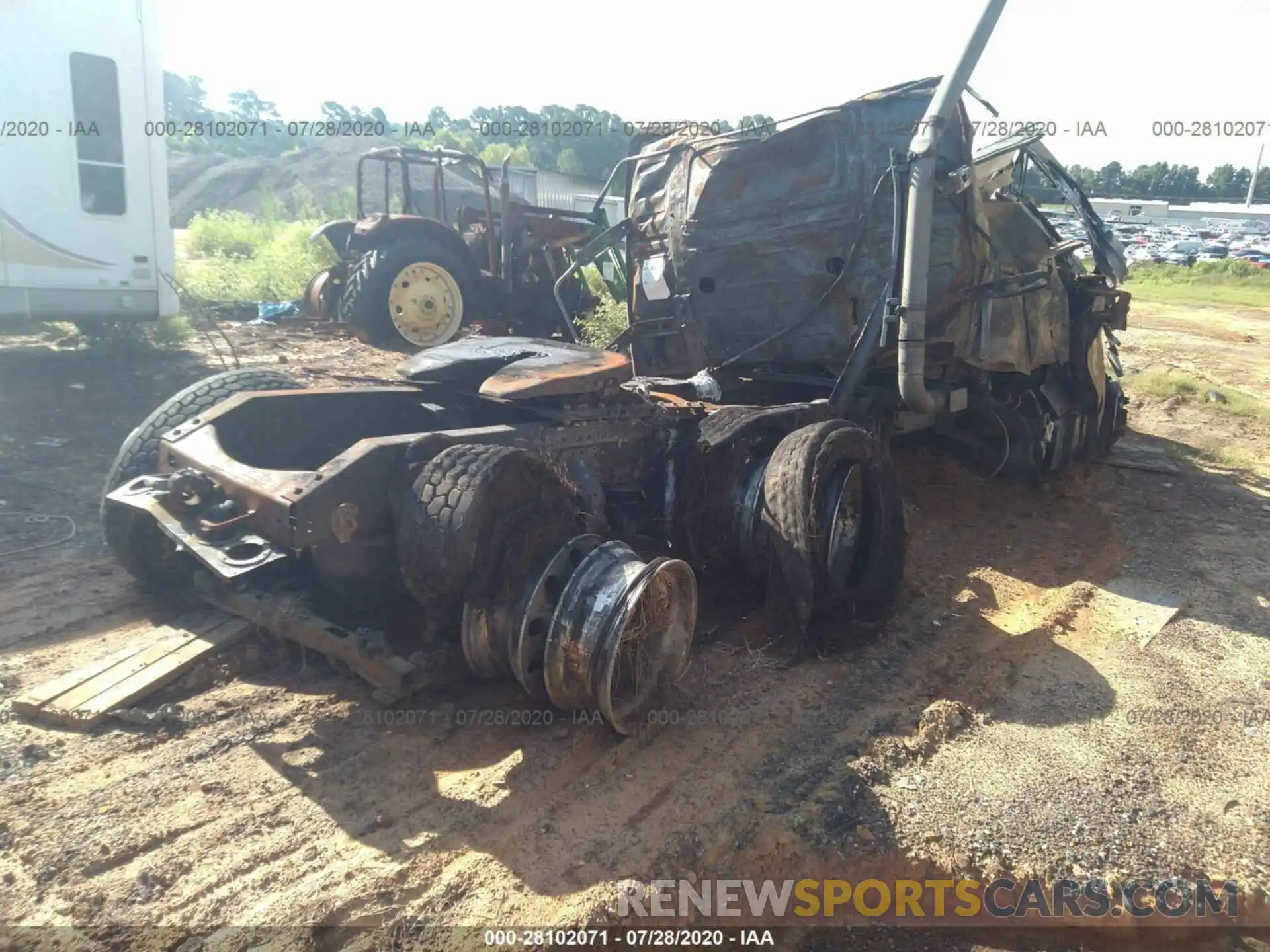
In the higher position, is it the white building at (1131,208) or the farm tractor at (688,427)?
the white building at (1131,208)

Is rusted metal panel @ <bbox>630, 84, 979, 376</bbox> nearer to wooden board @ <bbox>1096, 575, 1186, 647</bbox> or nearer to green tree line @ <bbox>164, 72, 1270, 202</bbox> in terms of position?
wooden board @ <bbox>1096, 575, 1186, 647</bbox>

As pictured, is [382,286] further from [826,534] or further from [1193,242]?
[1193,242]

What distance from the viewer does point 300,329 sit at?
452 inches

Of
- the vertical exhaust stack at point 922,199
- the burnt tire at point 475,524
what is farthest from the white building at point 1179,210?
the burnt tire at point 475,524

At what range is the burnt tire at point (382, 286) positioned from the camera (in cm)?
1019

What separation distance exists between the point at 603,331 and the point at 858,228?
4936mm

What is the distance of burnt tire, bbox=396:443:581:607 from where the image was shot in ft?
9.94

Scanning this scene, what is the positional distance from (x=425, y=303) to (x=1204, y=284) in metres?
26.2

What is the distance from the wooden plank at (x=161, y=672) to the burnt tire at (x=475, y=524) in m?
1.07

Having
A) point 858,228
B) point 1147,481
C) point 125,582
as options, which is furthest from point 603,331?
point 125,582

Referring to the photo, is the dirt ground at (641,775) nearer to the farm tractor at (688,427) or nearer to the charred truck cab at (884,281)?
the farm tractor at (688,427)

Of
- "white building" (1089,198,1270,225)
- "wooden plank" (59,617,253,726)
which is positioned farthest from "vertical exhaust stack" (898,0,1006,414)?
"white building" (1089,198,1270,225)

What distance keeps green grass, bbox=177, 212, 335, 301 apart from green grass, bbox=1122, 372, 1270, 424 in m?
11.9

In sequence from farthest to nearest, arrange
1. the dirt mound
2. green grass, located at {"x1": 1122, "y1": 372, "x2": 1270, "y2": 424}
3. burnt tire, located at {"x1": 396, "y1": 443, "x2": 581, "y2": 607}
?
the dirt mound < green grass, located at {"x1": 1122, "y1": 372, "x2": 1270, "y2": 424} < burnt tire, located at {"x1": 396, "y1": 443, "x2": 581, "y2": 607}
